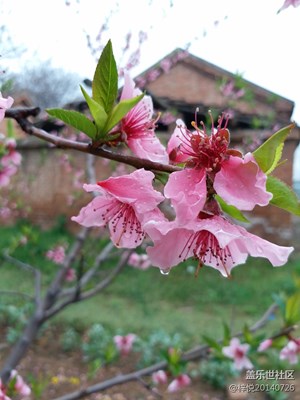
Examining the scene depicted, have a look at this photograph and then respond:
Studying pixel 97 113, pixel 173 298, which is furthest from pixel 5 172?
pixel 173 298

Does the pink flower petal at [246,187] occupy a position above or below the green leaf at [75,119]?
below

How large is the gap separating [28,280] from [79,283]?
385 centimetres

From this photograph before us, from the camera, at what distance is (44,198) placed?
8.28 meters

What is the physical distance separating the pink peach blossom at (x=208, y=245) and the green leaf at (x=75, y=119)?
145mm

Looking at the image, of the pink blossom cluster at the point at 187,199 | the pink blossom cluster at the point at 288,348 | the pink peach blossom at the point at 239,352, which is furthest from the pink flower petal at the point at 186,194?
the pink peach blossom at the point at 239,352

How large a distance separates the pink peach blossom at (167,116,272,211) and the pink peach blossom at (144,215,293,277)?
1.2 inches

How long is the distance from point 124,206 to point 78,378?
10.3 feet

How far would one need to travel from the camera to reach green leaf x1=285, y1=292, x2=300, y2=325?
60.7 inches

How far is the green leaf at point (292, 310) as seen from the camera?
1542 mm

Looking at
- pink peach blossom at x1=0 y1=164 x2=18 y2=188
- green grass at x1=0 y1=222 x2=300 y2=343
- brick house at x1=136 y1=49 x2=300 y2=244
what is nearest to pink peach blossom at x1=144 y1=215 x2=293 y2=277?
pink peach blossom at x1=0 y1=164 x2=18 y2=188

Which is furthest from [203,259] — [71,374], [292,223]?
[292,223]

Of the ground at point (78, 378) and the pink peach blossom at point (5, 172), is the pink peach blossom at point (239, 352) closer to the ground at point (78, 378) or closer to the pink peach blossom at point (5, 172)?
the ground at point (78, 378)

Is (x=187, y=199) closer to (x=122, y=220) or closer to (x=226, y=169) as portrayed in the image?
(x=226, y=169)

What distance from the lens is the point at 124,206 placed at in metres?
0.66
